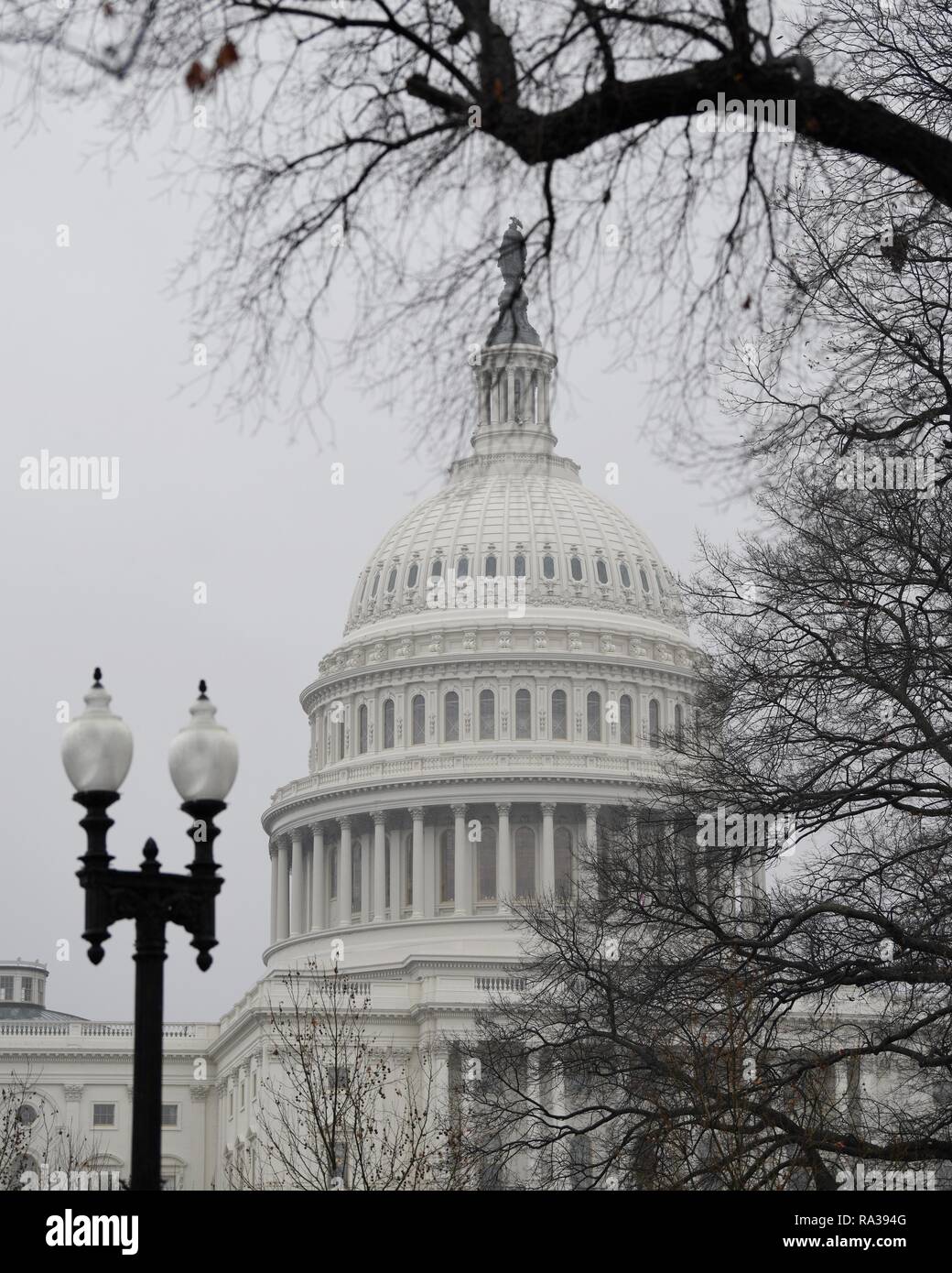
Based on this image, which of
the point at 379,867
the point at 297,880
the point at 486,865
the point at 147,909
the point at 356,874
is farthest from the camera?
the point at 297,880

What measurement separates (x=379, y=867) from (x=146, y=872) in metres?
105

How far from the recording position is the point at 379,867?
403 feet

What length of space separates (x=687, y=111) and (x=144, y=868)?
755cm

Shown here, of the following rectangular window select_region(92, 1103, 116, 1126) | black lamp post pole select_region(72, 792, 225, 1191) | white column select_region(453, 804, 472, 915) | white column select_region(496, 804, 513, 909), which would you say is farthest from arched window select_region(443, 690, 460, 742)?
black lamp post pole select_region(72, 792, 225, 1191)

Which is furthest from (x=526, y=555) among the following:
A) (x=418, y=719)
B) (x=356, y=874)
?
(x=356, y=874)

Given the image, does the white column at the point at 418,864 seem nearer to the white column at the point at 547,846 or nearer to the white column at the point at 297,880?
the white column at the point at 547,846

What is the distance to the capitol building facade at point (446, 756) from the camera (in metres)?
120

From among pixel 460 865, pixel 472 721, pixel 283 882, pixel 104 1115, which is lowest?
pixel 104 1115

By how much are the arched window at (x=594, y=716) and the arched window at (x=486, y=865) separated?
7304 mm

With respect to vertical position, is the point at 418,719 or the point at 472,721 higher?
the point at 418,719

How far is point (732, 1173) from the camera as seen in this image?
2988 cm

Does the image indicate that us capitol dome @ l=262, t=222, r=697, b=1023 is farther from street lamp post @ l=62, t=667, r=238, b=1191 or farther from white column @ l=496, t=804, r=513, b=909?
street lamp post @ l=62, t=667, r=238, b=1191

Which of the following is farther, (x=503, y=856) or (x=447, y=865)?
(x=447, y=865)

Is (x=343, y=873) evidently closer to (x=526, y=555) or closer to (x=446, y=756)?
(x=446, y=756)
